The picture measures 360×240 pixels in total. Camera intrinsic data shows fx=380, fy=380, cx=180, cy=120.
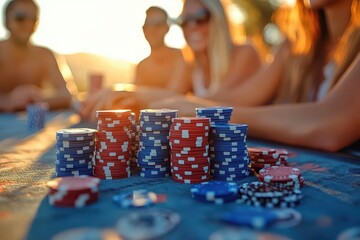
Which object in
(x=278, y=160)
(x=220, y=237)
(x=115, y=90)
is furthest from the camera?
(x=115, y=90)

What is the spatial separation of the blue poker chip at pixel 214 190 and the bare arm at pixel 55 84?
15.9ft

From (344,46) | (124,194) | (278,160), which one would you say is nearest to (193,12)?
(344,46)

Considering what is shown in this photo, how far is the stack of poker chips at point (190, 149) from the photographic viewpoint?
1.56 metres

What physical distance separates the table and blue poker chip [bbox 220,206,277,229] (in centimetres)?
3

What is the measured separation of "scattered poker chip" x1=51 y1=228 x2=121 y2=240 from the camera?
3.19 feet

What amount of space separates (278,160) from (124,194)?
0.82m

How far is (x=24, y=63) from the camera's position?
602cm

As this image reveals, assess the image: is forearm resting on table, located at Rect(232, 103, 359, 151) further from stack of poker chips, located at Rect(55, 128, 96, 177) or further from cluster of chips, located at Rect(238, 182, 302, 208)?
stack of poker chips, located at Rect(55, 128, 96, 177)

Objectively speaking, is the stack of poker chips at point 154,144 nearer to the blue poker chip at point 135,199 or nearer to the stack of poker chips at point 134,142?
the stack of poker chips at point 134,142

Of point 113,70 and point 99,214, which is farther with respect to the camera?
point 113,70

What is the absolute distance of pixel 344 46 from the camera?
8.21 feet

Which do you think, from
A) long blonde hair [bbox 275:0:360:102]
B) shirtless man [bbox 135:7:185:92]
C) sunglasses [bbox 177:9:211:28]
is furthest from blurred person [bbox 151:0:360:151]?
shirtless man [bbox 135:7:185:92]

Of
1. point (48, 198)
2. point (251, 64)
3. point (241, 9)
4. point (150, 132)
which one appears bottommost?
point (48, 198)

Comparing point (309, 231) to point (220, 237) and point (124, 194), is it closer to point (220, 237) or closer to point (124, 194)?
point (220, 237)
